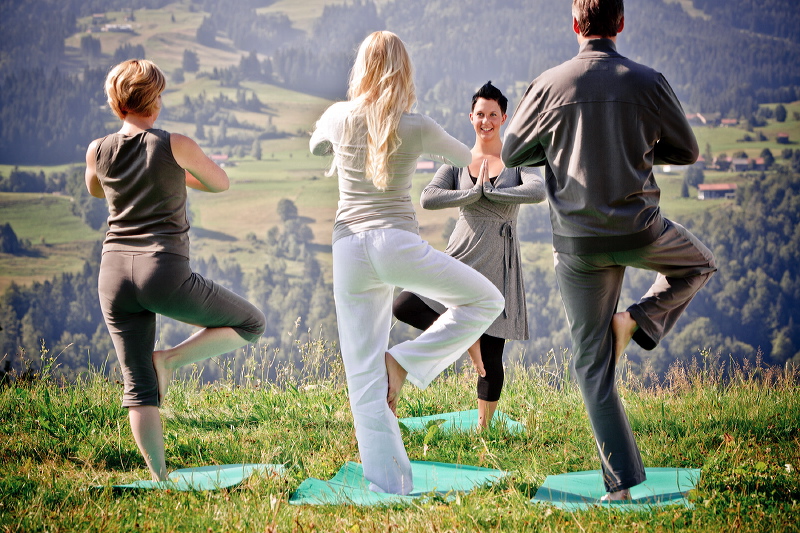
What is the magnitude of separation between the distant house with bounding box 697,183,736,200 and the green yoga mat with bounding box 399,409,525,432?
75.6 m

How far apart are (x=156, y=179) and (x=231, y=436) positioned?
1.97 m

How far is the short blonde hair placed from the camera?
3.85 m

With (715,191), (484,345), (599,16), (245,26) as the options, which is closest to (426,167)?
(715,191)

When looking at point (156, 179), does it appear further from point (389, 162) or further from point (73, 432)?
point (73, 432)

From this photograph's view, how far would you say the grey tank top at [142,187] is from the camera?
12.5ft

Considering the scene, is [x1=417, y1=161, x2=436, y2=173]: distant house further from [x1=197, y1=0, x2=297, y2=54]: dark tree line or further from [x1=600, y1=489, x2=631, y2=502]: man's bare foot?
[x1=600, y1=489, x2=631, y2=502]: man's bare foot

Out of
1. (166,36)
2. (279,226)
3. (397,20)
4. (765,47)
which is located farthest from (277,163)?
(765,47)

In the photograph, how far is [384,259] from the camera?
12.1 ft

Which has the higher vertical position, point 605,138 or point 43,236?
point 605,138

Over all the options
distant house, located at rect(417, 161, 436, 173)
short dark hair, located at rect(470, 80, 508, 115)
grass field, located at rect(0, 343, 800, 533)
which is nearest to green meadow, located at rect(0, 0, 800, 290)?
distant house, located at rect(417, 161, 436, 173)

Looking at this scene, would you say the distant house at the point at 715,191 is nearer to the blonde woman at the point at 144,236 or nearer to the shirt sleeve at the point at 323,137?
the shirt sleeve at the point at 323,137

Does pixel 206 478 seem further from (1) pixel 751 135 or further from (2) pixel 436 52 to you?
(2) pixel 436 52

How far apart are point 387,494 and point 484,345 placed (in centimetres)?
151

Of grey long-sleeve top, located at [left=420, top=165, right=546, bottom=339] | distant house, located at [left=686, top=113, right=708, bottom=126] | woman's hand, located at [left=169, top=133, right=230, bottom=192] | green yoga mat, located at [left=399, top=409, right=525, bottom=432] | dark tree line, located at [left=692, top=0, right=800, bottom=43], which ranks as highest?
dark tree line, located at [left=692, top=0, right=800, bottom=43]
